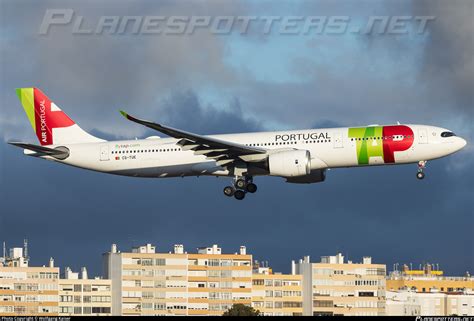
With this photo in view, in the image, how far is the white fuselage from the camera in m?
65.2

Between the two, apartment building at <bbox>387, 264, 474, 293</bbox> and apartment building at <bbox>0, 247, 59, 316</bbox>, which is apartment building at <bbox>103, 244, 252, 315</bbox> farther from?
apartment building at <bbox>387, 264, 474, 293</bbox>

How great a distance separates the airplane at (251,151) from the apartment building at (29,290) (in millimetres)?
56248

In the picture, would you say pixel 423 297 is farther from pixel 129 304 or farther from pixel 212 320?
pixel 212 320

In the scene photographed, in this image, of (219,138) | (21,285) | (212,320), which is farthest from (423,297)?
(212,320)

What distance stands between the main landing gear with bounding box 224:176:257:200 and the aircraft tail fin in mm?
9304

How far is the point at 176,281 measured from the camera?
430 ft

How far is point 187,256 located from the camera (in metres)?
133

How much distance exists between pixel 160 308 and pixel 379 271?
2483cm

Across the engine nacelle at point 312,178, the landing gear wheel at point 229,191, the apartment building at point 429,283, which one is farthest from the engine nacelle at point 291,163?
the apartment building at point 429,283

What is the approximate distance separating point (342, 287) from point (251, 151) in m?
68.5

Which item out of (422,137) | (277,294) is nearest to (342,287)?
(277,294)

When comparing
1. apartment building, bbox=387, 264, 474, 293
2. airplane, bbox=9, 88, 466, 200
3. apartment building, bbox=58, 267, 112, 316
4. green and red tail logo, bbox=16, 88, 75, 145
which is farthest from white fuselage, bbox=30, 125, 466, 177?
apartment building, bbox=387, 264, 474, 293

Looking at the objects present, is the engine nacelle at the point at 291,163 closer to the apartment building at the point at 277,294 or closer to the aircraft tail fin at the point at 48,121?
the aircraft tail fin at the point at 48,121

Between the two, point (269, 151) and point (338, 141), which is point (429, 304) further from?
point (338, 141)
